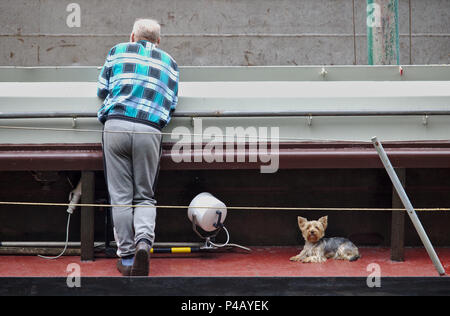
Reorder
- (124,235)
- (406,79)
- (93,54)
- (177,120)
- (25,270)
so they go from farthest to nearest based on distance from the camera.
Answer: (93,54), (406,79), (177,120), (25,270), (124,235)

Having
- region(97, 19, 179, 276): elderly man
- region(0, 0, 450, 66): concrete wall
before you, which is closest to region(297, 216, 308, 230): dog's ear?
region(97, 19, 179, 276): elderly man

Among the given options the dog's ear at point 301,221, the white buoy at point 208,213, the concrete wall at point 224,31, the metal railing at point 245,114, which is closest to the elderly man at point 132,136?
the metal railing at point 245,114

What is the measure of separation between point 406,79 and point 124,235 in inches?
91.6

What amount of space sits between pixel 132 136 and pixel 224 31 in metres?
3.99

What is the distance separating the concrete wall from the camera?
21.2 feet

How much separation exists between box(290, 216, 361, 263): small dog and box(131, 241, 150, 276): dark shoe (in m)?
1.09

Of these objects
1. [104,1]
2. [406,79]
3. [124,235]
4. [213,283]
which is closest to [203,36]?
[104,1]

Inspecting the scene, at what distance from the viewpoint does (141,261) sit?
9.01ft

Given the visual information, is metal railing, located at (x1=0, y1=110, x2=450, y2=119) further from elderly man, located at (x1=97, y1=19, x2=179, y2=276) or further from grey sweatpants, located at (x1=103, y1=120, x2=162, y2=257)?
grey sweatpants, located at (x1=103, y1=120, x2=162, y2=257)

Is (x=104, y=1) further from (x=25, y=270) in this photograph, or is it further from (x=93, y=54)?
(x=25, y=270)

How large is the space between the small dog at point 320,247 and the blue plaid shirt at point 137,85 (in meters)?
1.21

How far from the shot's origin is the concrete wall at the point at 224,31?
21.2 feet

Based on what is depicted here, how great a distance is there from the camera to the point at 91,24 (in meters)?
6.51
